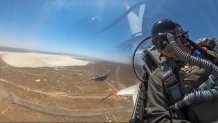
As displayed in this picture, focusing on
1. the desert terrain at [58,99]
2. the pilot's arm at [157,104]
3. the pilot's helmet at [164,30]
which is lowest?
the desert terrain at [58,99]

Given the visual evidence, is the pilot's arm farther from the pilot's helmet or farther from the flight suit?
the pilot's helmet

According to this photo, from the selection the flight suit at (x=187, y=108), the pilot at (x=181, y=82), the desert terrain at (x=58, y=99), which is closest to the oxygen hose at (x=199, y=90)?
the pilot at (x=181, y=82)

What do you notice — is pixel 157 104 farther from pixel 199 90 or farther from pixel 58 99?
pixel 58 99

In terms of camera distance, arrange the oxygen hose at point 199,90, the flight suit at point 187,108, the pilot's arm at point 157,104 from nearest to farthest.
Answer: the oxygen hose at point 199,90 → the flight suit at point 187,108 → the pilot's arm at point 157,104

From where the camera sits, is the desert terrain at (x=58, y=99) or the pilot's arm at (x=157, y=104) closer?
the pilot's arm at (x=157, y=104)

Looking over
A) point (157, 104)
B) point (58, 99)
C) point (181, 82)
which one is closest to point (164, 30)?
point (181, 82)

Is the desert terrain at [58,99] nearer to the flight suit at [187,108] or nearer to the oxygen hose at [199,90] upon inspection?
the flight suit at [187,108]

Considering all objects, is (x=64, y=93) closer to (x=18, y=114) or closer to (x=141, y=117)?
(x=18, y=114)
